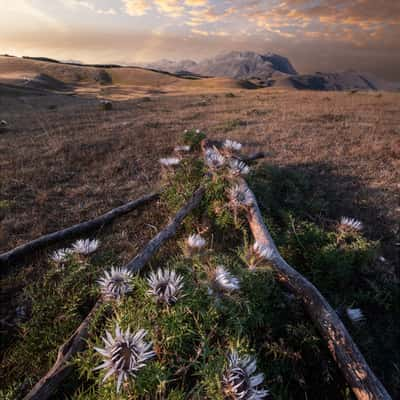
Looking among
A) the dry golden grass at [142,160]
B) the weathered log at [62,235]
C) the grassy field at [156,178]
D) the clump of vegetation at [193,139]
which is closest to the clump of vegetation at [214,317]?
the grassy field at [156,178]

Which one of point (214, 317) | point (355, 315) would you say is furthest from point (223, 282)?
point (355, 315)

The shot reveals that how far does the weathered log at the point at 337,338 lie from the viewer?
139 cm

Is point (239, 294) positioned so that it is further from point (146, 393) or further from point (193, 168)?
point (193, 168)

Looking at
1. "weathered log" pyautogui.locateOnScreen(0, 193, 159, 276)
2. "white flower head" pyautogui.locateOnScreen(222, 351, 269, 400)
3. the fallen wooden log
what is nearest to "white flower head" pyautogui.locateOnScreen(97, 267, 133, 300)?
"white flower head" pyautogui.locateOnScreen(222, 351, 269, 400)

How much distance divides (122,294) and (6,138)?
28.6 feet

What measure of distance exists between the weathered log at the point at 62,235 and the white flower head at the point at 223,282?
243 centimetres

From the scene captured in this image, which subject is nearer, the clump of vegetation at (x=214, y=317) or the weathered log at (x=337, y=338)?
the clump of vegetation at (x=214, y=317)

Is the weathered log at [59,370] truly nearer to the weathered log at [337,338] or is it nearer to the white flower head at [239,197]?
the weathered log at [337,338]

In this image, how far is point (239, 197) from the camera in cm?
303

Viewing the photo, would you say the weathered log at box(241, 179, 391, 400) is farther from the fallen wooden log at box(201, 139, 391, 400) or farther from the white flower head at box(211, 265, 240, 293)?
the white flower head at box(211, 265, 240, 293)

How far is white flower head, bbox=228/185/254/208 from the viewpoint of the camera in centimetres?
299

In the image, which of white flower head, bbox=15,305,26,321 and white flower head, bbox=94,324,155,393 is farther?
white flower head, bbox=15,305,26,321

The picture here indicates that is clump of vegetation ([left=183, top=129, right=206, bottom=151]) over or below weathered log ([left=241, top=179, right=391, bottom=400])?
below

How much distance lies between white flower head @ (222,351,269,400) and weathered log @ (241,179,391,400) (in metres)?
0.74
